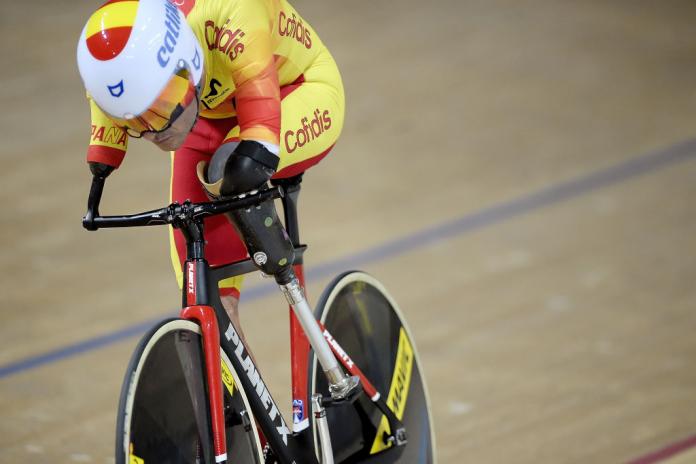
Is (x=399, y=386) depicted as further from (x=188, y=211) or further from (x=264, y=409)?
(x=188, y=211)

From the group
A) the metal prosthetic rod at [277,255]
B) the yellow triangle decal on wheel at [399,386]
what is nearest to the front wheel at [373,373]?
the yellow triangle decal on wheel at [399,386]

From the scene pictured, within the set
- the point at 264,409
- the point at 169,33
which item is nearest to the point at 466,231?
the point at 264,409

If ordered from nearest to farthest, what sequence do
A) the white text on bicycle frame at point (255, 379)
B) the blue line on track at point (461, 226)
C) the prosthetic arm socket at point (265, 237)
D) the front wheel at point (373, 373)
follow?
the prosthetic arm socket at point (265, 237) → the white text on bicycle frame at point (255, 379) → the front wheel at point (373, 373) → the blue line on track at point (461, 226)

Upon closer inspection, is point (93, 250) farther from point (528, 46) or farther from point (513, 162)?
point (528, 46)

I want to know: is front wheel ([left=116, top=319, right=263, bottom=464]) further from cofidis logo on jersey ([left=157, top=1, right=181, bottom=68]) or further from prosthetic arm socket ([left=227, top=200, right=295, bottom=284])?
cofidis logo on jersey ([left=157, top=1, right=181, bottom=68])

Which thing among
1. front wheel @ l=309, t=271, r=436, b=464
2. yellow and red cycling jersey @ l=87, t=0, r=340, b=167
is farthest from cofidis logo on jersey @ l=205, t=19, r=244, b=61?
front wheel @ l=309, t=271, r=436, b=464

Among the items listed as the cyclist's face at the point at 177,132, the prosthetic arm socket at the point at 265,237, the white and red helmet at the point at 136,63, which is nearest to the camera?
the white and red helmet at the point at 136,63

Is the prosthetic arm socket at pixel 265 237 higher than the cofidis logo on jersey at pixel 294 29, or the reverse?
the cofidis logo on jersey at pixel 294 29

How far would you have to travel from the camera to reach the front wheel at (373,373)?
2.86 metres

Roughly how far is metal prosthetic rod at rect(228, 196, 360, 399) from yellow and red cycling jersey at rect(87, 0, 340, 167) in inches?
6.2

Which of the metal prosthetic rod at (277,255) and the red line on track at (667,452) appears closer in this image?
the metal prosthetic rod at (277,255)

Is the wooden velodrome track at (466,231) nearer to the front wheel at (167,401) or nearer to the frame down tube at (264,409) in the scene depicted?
the frame down tube at (264,409)

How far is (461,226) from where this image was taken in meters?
5.03

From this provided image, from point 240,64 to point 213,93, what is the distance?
225 mm
